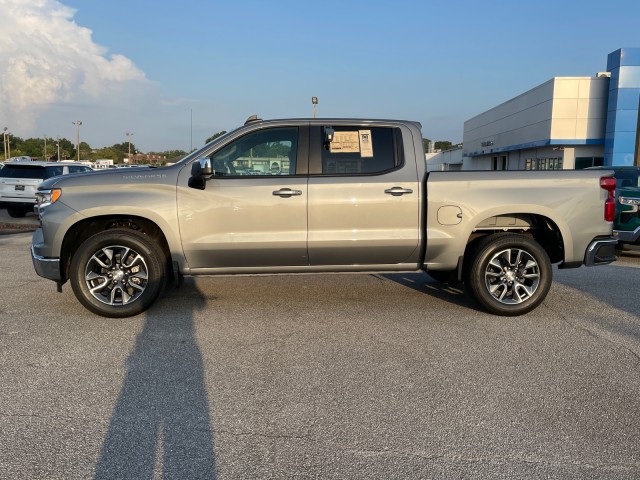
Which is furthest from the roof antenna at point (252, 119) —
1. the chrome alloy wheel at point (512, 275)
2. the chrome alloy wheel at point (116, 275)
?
the chrome alloy wheel at point (512, 275)

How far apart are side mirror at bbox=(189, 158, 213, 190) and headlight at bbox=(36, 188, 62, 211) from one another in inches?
53.7

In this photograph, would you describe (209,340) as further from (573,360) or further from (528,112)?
(528,112)

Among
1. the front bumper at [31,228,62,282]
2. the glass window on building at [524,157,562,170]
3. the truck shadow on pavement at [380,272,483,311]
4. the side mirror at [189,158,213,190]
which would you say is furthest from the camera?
the glass window on building at [524,157,562,170]

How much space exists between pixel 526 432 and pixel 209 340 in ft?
9.34

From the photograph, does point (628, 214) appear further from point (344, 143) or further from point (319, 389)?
point (319, 389)

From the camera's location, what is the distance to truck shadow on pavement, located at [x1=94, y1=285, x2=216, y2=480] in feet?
9.56

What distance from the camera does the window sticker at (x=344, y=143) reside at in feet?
19.0

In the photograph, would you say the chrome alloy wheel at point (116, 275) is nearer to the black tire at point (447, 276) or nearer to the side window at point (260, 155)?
the side window at point (260, 155)

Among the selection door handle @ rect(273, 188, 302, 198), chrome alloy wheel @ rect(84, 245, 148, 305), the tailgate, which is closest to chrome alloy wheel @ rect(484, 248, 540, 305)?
door handle @ rect(273, 188, 302, 198)

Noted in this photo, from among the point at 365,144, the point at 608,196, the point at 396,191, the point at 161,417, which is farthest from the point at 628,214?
the point at 161,417

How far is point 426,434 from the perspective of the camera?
326 cm

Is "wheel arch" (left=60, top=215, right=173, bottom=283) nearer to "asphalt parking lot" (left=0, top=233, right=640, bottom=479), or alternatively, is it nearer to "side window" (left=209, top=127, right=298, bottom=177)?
"asphalt parking lot" (left=0, top=233, right=640, bottom=479)

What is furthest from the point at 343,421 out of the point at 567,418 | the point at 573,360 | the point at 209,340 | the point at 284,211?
the point at 284,211

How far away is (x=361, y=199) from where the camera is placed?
5.61 meters
